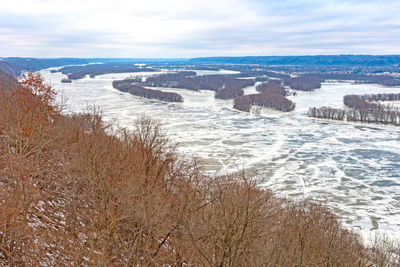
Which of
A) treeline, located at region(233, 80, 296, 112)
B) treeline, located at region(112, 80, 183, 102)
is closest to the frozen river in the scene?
treeline, located at region(233, 80, 296, 112)

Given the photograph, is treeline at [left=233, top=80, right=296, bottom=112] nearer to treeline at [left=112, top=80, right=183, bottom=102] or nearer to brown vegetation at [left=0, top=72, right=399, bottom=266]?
treeline at [left=112, top=80, right=183, bottom=102]

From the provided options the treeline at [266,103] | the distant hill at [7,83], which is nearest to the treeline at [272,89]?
the treeline at [266,103]

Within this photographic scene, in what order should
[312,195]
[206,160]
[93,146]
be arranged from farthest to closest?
1. [206,160]
2. [312,195]
3. [93,146]

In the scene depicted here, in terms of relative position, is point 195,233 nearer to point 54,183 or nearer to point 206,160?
point 54,183

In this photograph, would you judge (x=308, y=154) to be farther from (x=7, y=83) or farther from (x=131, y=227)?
(x=7, y=83)

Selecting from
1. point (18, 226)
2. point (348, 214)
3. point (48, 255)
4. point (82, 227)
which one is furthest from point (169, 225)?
point (348, 214)

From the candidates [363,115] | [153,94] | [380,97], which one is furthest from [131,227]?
[380,97]

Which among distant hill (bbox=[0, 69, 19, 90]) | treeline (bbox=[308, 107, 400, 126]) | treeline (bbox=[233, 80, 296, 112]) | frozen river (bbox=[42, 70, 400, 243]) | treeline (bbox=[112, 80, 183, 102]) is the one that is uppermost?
distant hill (bbox=[0, 69, 19, 90])

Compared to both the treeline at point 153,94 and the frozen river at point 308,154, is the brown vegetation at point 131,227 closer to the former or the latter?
the frozen river at point 308,154
